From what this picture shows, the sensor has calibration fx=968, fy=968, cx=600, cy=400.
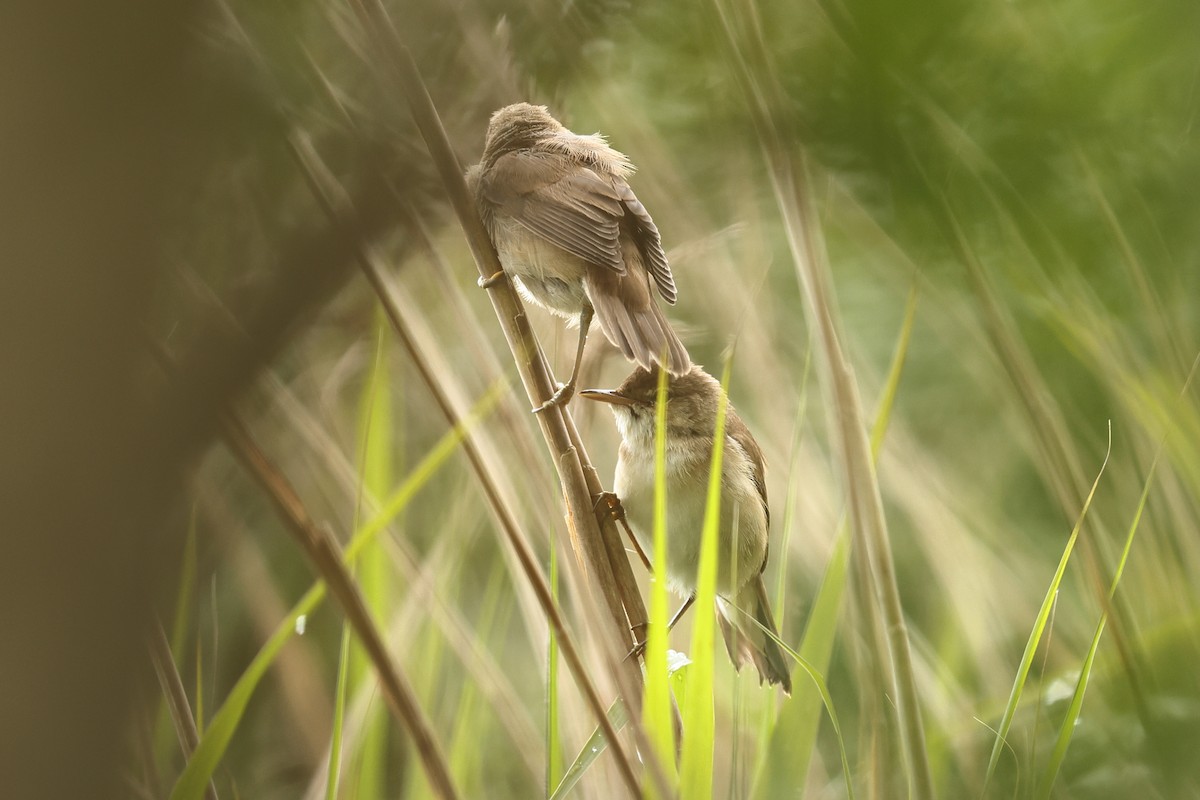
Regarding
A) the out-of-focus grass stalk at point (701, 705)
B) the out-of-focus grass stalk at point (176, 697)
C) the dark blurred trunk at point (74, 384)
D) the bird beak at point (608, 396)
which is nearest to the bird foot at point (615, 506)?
the bird beak at point (608, 396)

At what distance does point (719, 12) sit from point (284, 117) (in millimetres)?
694

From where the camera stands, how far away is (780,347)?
2.59 metres

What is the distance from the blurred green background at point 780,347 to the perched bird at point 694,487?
0.12m

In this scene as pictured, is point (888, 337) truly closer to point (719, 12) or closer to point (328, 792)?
point (719, 12)

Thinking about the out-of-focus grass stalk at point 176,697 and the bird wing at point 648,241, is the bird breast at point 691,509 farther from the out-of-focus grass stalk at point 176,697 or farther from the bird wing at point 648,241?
the out-of-focus grass stalk at point 176,697

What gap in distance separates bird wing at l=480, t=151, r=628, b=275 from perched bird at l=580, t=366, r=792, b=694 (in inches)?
12.9

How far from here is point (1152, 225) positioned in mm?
1672

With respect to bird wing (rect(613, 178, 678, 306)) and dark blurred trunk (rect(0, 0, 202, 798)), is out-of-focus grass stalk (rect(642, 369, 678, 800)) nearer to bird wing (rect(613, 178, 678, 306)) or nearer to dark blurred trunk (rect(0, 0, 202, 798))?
dark blurred trunk (rect(0, 0, 202, 798))

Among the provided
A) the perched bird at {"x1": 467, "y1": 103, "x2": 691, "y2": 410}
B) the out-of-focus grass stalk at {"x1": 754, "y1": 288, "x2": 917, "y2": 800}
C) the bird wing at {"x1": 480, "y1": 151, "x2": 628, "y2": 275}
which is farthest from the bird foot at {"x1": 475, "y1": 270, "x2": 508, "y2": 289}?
the out-of-focus grass stalk at {"x1": 754, "y1": 288, "x2": 917, "y2": 800}

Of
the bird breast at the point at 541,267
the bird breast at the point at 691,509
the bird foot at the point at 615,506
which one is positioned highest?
the bird breast at the point at 541,267

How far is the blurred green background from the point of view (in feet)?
4.49

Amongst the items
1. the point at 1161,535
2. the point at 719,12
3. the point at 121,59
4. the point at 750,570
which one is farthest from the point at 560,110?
the point at 121,59

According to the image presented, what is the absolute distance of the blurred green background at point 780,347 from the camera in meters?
1.37

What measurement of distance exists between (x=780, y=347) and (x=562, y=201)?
0.76 m
